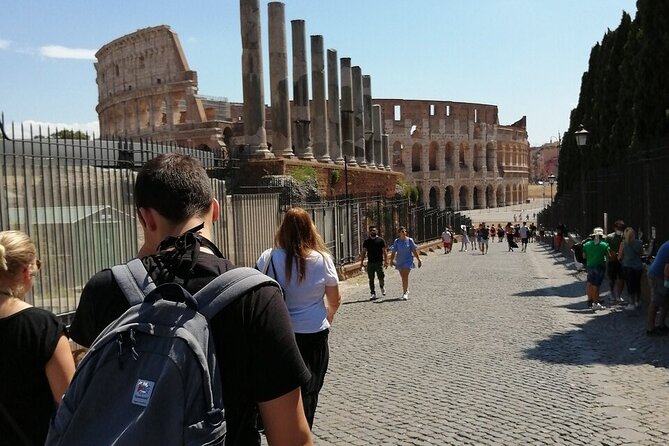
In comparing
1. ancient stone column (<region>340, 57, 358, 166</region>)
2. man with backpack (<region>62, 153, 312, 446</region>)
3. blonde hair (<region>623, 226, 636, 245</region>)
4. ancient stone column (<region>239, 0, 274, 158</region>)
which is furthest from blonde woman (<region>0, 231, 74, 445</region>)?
ancient stone column (<region>340, 57, 358, 166</region>)

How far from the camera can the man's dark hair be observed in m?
1.76

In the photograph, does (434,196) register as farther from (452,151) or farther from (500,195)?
(500,195)

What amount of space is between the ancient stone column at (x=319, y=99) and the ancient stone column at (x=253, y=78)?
592cm

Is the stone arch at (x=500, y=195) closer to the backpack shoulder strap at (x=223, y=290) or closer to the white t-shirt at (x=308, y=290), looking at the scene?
the white t-shirt at (x=308, y=290)

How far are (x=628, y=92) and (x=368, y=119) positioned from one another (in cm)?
2199

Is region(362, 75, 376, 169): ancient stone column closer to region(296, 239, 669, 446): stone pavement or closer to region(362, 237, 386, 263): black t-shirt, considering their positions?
region(362, 237, 386, 263): black t-shirt

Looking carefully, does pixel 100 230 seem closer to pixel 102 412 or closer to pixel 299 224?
pixel 299 224

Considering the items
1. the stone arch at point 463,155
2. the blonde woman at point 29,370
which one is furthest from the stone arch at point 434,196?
the blonde woman at point 29,370

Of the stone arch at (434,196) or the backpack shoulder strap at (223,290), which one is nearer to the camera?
the backpack shoulder strap at (223,290)

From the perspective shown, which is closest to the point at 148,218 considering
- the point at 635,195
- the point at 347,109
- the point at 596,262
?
the point at 596,262

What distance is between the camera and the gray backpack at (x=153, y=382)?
4.74 feet

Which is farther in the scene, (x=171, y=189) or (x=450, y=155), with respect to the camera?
(x=450, y=155)

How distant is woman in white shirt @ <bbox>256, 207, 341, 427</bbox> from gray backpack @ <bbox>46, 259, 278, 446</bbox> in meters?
2.67

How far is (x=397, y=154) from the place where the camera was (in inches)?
3002
